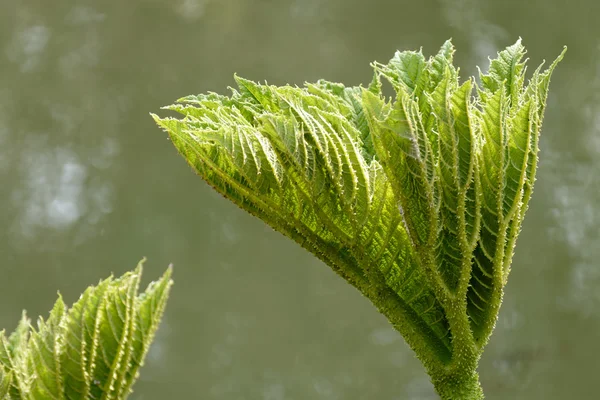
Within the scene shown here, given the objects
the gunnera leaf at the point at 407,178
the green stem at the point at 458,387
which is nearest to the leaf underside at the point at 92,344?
the gunnera leaf at the point at 407,178

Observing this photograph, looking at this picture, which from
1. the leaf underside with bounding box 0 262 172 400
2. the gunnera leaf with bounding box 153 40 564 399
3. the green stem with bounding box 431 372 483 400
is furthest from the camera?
the green stem with bounding box 431 372 483 400

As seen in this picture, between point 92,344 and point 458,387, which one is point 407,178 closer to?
point 458,387

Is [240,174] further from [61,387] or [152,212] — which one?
[152,212]

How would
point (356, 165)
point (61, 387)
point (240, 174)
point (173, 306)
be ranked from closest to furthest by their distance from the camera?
point (61, 387), point (356, 165), point (240, 174), point (173, 306)

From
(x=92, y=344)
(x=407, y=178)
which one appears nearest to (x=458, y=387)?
(x=407, y=178)

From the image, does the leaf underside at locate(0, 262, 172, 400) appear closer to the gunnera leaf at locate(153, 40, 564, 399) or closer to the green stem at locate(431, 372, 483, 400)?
the gunnera leaf at locate(153, 40, 564, 399)

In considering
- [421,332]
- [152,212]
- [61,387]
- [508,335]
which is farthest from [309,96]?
[508,335]

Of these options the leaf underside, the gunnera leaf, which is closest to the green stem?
the gunnera leaf
